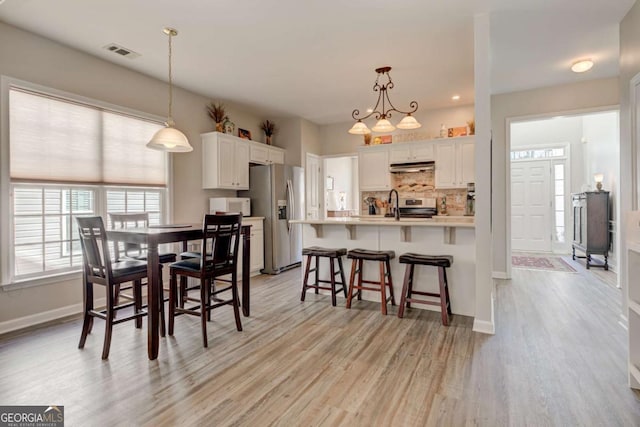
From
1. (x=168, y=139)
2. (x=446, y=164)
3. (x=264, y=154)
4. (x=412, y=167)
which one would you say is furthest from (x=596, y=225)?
(x=168, y=139)

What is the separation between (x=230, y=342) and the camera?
2631mm

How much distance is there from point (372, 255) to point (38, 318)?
10.7ft

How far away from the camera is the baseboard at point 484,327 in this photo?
109 inches

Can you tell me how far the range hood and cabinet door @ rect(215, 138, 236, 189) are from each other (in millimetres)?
2785

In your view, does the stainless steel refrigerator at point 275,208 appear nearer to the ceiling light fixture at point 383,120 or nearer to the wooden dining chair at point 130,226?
the ceiling light fixture at point 383,120

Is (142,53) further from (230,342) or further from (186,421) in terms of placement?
(186,421)

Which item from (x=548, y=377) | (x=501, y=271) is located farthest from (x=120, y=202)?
(x=501, y=271)

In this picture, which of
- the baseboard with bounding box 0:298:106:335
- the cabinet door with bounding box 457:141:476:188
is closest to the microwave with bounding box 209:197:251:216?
the baseboard with bounding box 0:298:106:335

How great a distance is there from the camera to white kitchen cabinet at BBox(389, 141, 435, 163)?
221 inches

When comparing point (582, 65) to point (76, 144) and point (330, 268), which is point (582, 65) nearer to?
point (330, 268)

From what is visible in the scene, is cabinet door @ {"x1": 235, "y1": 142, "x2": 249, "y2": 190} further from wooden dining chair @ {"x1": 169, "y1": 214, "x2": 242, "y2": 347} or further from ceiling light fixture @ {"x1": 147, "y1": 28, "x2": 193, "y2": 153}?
wooden dining chair @ {"x1": 169, "y1": 214, "x2": 242, "y2": 347}

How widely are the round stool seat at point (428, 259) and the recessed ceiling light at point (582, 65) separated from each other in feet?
9.59

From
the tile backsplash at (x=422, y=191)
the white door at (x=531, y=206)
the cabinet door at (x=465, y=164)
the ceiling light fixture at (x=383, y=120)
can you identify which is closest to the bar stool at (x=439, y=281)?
the ceiling light fixture at (x=383, y=120)

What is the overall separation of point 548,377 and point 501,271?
3.04 meters
